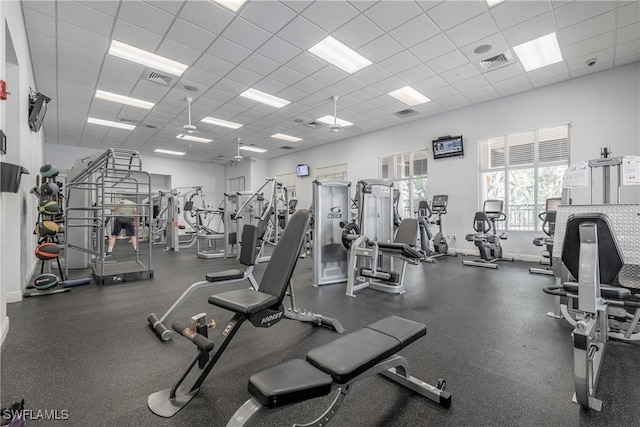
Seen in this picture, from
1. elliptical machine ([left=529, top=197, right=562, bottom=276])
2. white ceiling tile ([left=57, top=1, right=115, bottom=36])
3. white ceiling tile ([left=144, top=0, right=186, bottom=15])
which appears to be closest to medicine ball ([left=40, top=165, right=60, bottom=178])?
white ceiling tile ([left=57, top=1, right=115, bottom=36])

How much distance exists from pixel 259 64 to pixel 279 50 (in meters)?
0.60

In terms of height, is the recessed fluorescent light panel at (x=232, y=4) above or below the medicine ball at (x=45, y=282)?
above

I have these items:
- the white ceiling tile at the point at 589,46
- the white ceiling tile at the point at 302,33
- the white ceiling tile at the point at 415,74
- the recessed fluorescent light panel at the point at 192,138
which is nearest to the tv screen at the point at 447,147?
the white ceiling tile at the point at 415,74

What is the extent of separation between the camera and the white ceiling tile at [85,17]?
3.49 meters

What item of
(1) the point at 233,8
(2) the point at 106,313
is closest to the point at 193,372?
(2) the point at 106,313

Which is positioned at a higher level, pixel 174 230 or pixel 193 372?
pixel 174 230

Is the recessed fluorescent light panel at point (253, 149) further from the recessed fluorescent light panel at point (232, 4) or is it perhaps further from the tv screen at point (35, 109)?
the recessed fluorescent light panel at point (232, 4)

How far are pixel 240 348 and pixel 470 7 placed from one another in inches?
182

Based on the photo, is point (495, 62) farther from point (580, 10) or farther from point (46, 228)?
point (46, 228)

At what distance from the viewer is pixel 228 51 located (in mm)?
4477

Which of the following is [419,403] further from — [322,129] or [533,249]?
[322,129]

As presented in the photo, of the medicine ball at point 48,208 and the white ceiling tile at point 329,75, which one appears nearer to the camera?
the medicine ball at point 48,208

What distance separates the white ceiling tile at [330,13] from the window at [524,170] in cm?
470

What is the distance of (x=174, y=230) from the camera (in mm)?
8086
